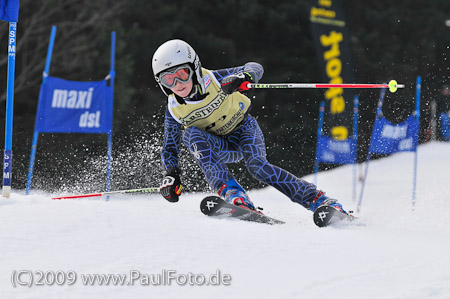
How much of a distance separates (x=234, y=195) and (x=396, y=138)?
3904 millimetres

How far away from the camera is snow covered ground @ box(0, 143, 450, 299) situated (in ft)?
8.28

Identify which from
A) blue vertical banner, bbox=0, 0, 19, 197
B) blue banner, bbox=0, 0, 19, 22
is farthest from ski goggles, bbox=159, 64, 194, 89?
blue banner, bbox=0, 0, 19, 22

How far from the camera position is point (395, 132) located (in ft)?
24.2

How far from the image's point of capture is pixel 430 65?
2042 centimetres

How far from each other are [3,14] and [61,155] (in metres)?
6.88

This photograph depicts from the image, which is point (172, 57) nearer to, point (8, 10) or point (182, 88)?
point (182, 88)

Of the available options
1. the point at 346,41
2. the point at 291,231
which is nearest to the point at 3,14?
the point at 291,231

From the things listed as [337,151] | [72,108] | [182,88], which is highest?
[182,88]

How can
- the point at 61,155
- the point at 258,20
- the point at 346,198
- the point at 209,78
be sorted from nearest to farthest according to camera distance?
the point at 209,78, the point at 346,198, the point at 61,155, the point at 258,20

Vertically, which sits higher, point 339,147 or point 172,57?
point 172,57

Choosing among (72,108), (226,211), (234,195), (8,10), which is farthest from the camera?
(72,108)

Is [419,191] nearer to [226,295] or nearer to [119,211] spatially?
[119,211]

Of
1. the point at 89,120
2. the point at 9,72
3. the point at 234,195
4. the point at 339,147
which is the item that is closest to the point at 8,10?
the point at 9,72

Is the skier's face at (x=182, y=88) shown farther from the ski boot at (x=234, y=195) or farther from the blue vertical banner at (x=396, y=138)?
the blue vertical banner at (x=396, y=138)
